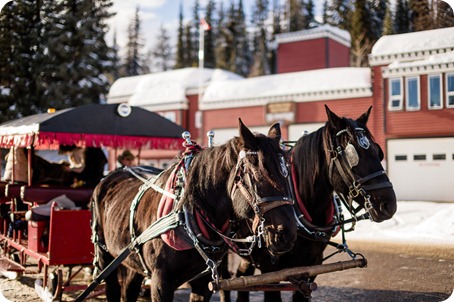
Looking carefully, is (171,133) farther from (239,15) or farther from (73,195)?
(239,15)

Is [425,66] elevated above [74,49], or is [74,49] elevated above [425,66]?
[74,49]

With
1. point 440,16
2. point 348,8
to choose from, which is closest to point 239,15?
point 348,8

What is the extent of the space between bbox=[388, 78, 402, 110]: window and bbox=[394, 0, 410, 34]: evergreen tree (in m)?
0.88

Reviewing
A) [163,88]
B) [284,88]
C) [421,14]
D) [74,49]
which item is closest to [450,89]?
[421,14]

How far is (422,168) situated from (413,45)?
4.81 ft

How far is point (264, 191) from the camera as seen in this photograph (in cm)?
261

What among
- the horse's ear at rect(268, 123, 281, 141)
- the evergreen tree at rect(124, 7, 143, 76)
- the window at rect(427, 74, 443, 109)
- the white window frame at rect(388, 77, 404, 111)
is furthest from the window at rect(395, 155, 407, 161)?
the evergreen tree at rect(124, 7, 143, 76)

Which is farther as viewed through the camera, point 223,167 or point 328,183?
point 328,183

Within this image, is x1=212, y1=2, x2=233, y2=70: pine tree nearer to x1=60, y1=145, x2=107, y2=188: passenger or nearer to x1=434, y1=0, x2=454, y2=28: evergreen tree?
x1=60, y1=145, x2=107, y2=188: passenger

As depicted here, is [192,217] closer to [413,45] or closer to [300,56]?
[413,45]

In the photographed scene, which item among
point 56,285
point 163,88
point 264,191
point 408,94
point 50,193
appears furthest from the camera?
point 163,88

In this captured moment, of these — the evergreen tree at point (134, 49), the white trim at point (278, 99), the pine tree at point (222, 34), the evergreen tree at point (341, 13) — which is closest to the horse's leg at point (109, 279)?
the evergreen tree at point (134, 49)

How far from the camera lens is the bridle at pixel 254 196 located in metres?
2.56

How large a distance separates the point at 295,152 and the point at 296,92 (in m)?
12.3
